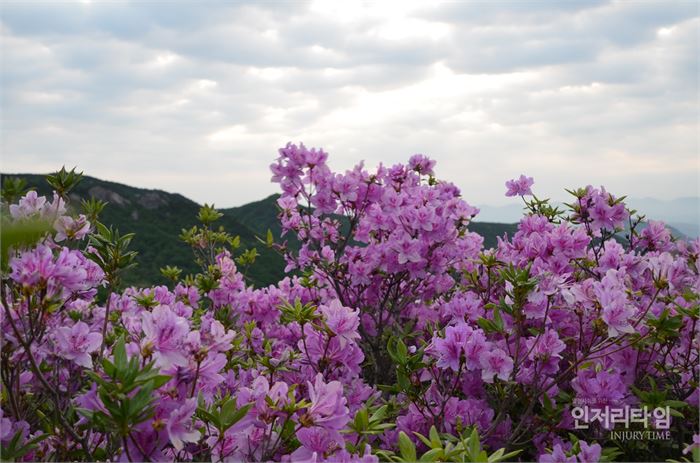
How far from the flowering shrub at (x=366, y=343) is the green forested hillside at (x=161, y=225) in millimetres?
6990

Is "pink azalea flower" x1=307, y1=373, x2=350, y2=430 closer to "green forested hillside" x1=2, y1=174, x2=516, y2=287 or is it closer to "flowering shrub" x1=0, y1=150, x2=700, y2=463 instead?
"flowering shrub" x1=0, y1=150, x2=700, y2=463

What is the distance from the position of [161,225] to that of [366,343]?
13.9 metres

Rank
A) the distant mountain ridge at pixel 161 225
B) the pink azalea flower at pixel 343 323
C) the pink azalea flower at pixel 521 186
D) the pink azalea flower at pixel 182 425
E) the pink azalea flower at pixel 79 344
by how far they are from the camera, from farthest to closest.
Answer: the distant mountain ridge at pixel 161 225 < the pink azalea flower at pixel 521 186 < the pink azalea flower at pixel 343 323 < the pink azalea flower at pixel 79 344 < the pink azalea flower at pixel 182 425

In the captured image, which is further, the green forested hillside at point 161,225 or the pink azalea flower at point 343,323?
the green forested hillside at point 161,225

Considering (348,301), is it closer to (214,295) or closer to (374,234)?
(374,234)

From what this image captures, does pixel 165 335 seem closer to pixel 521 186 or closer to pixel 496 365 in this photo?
pixel 496 365

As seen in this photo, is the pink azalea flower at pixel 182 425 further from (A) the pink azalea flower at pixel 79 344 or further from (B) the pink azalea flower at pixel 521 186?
(B) the pink azalea flower at pixel 521 186

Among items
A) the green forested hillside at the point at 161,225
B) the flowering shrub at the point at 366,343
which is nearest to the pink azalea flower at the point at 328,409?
the flowering shrub at the point at 366,343


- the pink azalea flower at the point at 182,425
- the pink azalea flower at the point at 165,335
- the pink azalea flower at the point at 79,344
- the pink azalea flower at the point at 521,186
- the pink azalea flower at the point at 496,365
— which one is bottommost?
the pink azalea flower at the point at 496,365

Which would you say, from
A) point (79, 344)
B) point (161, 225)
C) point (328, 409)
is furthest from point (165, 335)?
point (161, 225)

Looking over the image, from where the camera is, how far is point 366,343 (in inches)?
146

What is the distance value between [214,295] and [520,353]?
2.57 meters

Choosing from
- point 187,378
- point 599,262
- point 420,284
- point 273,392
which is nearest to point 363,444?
point 273,392

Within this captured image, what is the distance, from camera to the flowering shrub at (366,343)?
64.4 inches
